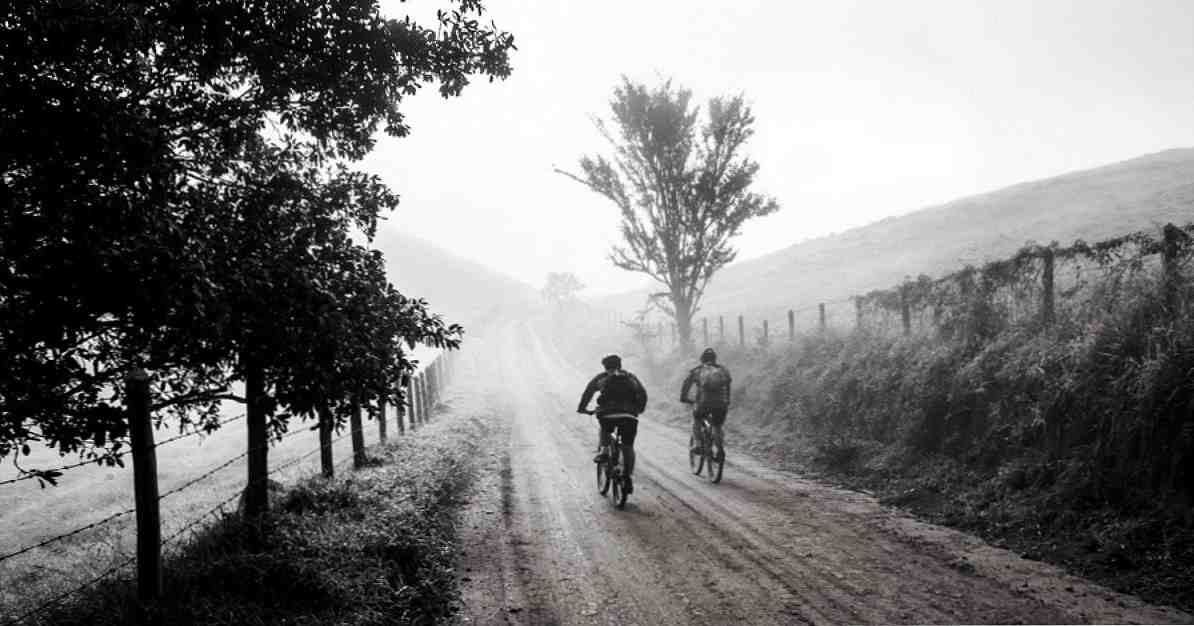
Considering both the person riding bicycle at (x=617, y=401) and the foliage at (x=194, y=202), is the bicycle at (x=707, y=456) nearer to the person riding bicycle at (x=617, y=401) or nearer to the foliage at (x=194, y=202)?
the person riding bicycle at (x=617, y=401)

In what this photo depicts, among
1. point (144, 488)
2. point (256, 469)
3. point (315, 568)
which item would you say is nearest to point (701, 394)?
point (256, 469)

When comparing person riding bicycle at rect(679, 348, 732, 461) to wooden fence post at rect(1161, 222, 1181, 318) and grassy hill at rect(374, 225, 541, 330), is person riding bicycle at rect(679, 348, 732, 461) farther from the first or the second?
grassy hill at rect(374, 225, 541, 330)

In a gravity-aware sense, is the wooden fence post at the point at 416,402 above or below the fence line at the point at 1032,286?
below

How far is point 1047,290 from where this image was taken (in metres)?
10.1

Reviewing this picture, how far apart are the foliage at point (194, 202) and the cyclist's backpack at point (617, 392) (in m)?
4.24

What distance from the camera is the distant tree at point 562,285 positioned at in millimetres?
92812

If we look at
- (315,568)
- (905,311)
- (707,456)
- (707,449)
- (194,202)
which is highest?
(194,202)

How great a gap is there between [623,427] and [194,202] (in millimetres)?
6444

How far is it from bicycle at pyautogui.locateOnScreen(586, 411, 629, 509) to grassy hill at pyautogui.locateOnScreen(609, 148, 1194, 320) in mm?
21211

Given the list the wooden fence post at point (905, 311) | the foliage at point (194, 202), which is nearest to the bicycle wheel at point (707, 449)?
the wooden fence post at point (905, 311)

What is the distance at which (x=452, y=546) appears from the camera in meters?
7.60

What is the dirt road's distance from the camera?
5.52 m

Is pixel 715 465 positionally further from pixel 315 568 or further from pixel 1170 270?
pixel 315 568

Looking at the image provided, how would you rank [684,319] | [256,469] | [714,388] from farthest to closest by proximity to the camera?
[684,319] < [714,388] < [256,469]
